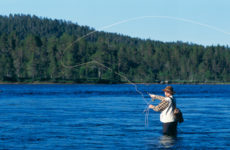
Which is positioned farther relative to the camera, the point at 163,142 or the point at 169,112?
the point at 169,112

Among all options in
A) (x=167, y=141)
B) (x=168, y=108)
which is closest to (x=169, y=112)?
(x=168, y=108)

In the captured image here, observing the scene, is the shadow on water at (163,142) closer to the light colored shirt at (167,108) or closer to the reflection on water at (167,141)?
the reflection on water at (167,141)

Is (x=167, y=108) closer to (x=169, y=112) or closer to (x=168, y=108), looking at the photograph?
(x=168, y=108)

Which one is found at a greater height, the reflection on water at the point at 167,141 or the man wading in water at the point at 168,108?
the man wading in water at the point at 168,108

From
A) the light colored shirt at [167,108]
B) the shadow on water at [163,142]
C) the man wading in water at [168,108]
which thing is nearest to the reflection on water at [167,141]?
the shadow on water at [163,142]

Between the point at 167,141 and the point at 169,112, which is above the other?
the point at 169,112

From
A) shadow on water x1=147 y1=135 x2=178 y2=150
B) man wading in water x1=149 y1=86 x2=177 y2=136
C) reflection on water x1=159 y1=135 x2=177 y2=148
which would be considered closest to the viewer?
shadow on water x1=147 y1=135 x2=178 y2=150

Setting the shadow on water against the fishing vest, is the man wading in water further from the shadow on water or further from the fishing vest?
the shadow on water

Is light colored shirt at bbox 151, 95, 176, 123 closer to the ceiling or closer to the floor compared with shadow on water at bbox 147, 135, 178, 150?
closer to the ceiling

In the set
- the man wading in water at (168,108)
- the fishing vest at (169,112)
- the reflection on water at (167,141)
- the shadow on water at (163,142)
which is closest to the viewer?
the shadow on water at (163,142)

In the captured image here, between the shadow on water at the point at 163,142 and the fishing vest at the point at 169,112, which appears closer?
the shadow on water at the point at 163,142

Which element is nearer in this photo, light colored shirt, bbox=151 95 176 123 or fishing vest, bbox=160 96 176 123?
light colored shirt, bbox=151 95 176 123

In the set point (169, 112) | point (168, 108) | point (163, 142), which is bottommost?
point (163, 142)

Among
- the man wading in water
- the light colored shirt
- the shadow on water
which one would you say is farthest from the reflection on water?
the light colored shirt
